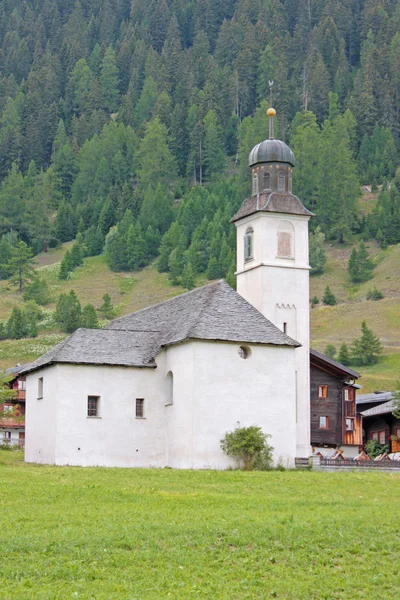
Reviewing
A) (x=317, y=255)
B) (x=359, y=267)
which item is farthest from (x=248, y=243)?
(x=317, y=255)

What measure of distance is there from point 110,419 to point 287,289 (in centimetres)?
1150

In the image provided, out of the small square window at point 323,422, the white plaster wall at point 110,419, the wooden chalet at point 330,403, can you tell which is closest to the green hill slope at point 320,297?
the wooden chalet at point 330,403

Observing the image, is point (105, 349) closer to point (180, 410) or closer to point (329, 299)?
point (180, 410)

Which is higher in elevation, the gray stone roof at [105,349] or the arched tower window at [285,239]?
the arched tower window at [285,239]

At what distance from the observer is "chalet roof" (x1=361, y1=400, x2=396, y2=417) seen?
67.3 meters

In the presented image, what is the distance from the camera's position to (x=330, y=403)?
209ft

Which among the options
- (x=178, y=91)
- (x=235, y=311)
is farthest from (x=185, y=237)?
(x=235, y=311)

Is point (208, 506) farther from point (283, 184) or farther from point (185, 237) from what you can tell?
point (185, 237)

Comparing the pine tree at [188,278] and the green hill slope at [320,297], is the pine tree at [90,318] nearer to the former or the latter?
the green hill slope at [320,297]

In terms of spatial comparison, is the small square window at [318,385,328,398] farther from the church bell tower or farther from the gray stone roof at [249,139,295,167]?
the gray stone roof at [249,139,295,167]

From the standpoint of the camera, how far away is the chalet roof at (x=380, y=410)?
6731 cm

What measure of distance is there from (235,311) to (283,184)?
1080 centimetres

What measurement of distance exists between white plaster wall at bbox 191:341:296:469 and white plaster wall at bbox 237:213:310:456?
6.72 m

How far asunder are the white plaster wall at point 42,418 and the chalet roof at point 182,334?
0.81 metres
